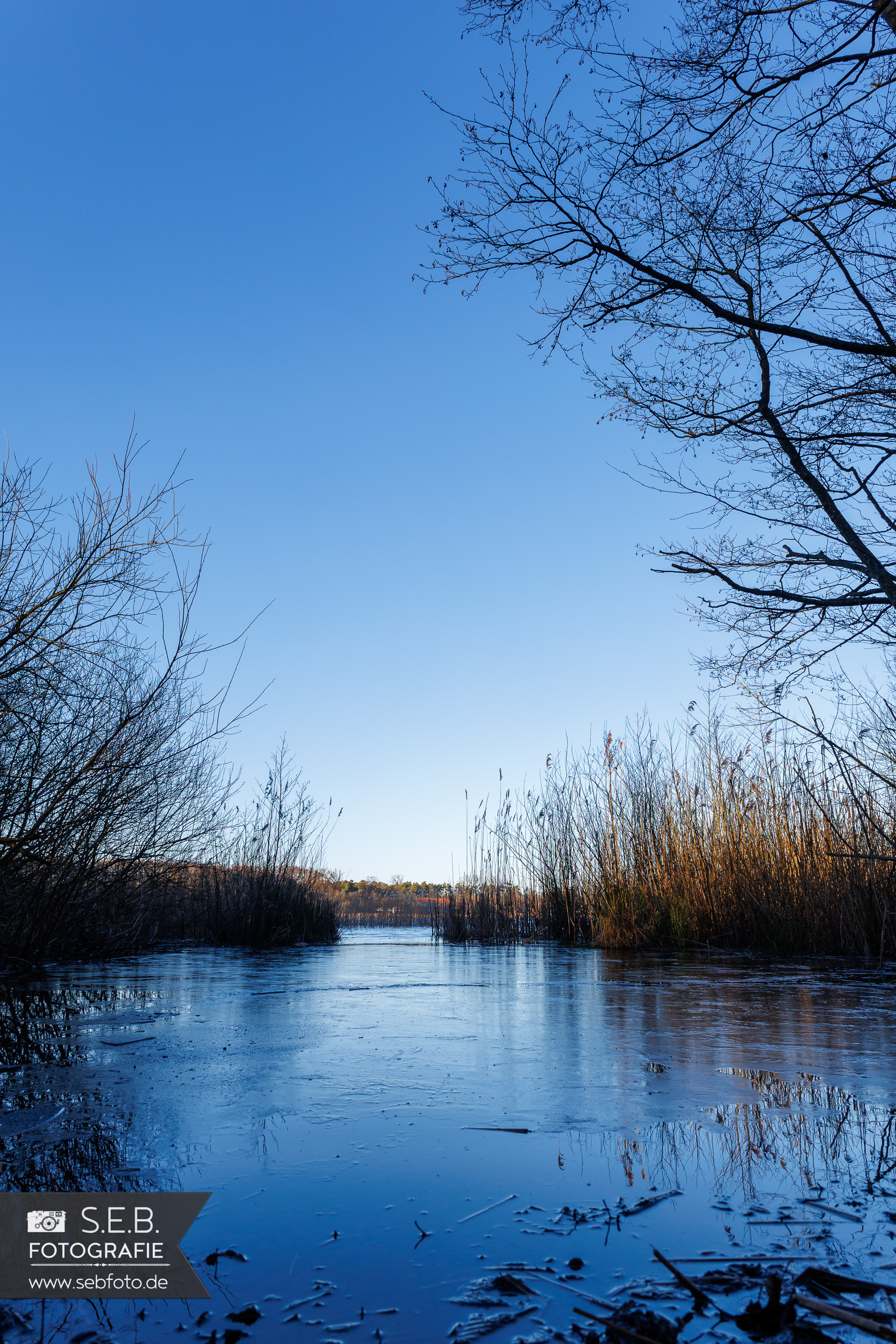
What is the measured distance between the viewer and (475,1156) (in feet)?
5.00

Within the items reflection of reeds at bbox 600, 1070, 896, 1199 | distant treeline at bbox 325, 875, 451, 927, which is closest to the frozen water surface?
reflection of reeds at bbox 600, 1070, 896, 1199

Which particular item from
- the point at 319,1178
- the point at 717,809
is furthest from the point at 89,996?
the point at 717,809

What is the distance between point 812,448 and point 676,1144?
15.7 feet

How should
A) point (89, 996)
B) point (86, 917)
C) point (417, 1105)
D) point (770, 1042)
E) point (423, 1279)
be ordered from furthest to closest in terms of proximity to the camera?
point (86, 917) < point (89, 996) < point (770, 1042) < point (417, 1105) < point (423, 1279)

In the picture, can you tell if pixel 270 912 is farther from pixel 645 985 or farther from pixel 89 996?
pixel 645 985

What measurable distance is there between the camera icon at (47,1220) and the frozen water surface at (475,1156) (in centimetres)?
9

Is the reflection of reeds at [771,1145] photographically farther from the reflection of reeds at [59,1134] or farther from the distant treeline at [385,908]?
the distant treeline at [385,908]

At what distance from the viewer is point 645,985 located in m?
4.26

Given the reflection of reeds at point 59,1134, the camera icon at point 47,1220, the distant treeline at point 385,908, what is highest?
the camera icon at point 47,1220

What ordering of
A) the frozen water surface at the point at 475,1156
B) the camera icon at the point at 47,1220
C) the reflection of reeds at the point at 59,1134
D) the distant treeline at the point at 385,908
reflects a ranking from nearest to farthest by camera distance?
the frozen water surface at the point at 475,1156
the camera icon at the point at 47,1220
the reflection of reeds at the point at 59,1134
the distant treeline at the point at 385,908
